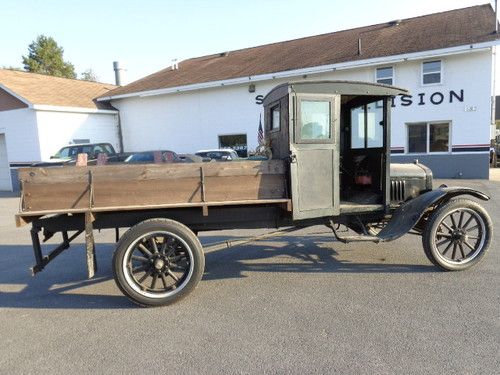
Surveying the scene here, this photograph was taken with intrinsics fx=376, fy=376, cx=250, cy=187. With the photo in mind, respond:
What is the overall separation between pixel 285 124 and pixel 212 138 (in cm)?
1520

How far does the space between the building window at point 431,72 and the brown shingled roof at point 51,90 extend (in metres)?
15.7

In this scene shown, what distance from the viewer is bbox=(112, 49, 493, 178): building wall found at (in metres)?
14.0

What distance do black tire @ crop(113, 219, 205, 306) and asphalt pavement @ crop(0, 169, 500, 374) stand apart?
156mm

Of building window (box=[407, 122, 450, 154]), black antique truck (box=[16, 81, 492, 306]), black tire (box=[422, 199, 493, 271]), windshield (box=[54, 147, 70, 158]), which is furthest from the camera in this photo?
windshield (box=[54, 147, 70, 158])

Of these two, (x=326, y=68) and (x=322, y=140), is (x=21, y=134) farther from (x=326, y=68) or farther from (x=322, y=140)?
(x=322, y=140)

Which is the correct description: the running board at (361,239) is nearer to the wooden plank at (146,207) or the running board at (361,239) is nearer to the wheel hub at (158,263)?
the wooden plank at (146,207)

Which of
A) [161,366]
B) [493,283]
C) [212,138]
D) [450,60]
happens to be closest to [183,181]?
[161,366]

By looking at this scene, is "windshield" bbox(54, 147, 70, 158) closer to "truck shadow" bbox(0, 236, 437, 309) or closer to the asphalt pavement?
"truck shadow" bbox(0, 236, 437, 309)

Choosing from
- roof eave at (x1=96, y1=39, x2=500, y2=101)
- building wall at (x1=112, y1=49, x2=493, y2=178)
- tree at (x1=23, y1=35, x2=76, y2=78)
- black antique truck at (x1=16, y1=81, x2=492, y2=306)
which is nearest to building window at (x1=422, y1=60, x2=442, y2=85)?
building wall at (x1=112, y1=49, x2=493, y2=178)

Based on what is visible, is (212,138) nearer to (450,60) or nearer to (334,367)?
(450,60)

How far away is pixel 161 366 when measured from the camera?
9.64 ft

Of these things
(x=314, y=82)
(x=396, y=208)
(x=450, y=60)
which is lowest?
(x=396, y=208)

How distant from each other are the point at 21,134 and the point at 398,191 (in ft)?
57.4

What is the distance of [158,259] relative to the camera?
4098 millimetres
